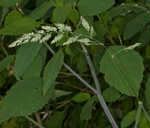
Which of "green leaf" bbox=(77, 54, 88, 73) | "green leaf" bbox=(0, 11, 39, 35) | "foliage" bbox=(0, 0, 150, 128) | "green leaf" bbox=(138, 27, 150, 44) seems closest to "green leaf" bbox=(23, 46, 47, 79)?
"foliage" bbox=(0, 0, 150, 128)

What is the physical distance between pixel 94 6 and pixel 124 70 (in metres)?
0.17

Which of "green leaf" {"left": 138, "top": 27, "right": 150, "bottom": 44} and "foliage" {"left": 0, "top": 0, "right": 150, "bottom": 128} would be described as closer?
"foliage" {"left": 0, "top": 0, "right": 150, "bottom": 128}

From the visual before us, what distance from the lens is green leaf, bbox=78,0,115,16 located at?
1.98 feet

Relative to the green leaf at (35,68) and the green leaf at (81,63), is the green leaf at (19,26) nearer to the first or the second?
the green leaf at (35,68)

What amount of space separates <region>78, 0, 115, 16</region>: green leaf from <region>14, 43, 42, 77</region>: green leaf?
14 cm

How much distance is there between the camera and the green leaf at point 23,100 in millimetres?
633

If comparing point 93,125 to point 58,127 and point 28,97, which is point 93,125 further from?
point 28,97

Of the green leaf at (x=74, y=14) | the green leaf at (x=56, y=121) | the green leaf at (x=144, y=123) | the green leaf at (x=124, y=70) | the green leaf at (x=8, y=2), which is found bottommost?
the green leaf at (x=56, y=121)

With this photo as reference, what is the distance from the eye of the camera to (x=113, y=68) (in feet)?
1.94

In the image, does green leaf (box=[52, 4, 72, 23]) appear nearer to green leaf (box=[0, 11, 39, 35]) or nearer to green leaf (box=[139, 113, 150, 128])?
green leaf (box=[0, 11, 39, 35])

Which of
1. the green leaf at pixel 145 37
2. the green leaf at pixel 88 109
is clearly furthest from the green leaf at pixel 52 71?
the green leaf at pixel 145 37

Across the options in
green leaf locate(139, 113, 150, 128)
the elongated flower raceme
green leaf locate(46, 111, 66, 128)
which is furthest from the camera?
green leaf locate(46, 111, 66, 128)

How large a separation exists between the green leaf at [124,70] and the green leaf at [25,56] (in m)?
0.18

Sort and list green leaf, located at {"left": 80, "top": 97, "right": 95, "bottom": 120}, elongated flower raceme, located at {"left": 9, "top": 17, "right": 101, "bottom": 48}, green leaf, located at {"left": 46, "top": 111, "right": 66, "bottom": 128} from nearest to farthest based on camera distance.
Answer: elongated flower raceme, located at {"left": 9, "top": 17, "right": 101, "bottom": 48}, green leaf, located at {"left": 80, "top": 97, "right": 95, "bottom": 120}, green leaf, located at {"left": 46, "top": 111, "right": 66, "bottom": 128}
